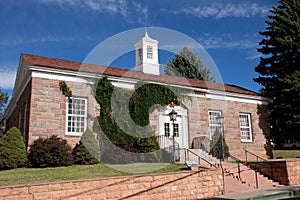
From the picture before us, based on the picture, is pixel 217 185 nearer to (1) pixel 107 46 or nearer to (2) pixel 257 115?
(1) pixel 107 46

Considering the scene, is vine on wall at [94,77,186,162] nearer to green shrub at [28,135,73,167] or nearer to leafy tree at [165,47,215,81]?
green shrub at [28,135,73,167]

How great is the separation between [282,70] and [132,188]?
17.0m

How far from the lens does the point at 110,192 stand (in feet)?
27.8

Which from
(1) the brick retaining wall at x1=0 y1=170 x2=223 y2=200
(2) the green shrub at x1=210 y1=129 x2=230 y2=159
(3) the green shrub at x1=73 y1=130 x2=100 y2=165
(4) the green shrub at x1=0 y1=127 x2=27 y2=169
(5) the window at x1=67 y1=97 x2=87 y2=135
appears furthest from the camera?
(2) the green shrub at x1=210 y1=129 x2=230 y2=159

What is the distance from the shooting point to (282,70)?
70.5 ft

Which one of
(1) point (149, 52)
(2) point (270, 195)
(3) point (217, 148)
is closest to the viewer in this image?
(2) point (270, 195)

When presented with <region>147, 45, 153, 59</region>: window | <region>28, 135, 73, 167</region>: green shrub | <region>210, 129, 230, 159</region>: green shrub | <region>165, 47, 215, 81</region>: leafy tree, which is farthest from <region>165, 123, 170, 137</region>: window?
<region>165, 47, 215, 81</region>: leafy tree

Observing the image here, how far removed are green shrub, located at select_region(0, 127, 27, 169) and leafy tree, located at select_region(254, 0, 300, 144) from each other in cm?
1651

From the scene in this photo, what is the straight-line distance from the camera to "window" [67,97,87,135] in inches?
580

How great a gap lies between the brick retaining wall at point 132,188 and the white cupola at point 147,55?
478 inches

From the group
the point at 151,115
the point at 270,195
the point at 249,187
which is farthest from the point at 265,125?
the point at 270,195

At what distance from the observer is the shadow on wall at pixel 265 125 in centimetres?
2078

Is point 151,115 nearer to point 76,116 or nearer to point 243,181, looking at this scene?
point 76,116

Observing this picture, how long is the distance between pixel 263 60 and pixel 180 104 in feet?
28.9
